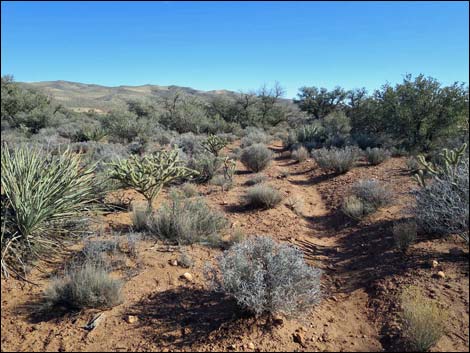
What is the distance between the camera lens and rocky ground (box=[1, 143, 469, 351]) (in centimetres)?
316

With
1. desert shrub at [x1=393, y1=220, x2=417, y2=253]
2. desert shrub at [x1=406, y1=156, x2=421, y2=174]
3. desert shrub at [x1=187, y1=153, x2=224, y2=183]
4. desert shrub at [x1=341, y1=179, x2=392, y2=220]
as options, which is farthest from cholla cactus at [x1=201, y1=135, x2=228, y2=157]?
desert shrub at [x1=393, y1=220, x2=417, y2=253]

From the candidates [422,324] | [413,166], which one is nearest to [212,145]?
[413,166]

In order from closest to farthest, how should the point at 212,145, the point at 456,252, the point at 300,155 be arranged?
the point at 456,252 < the point at 212,145 < the point at 300,155

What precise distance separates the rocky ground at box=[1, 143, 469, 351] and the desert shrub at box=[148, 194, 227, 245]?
231 millimetres

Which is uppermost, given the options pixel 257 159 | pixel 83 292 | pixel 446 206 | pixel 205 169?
pixel 257 159

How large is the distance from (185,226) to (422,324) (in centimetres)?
348

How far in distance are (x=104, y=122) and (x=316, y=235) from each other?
52.0 ft

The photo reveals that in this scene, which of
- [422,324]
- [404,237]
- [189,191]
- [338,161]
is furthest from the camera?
[338,161]

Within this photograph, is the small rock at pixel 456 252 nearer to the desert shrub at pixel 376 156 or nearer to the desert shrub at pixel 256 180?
the desert shrub at pixel 256 180

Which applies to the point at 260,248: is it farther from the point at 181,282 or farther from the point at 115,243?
the point at 115,243

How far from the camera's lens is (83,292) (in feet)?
11.5

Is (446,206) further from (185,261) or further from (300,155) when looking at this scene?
(300,155)

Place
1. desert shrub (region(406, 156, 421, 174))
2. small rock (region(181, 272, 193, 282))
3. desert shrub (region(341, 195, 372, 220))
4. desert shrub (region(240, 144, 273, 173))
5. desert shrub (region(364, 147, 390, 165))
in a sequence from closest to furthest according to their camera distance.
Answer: small rock (region(181, 272, 193, 282)), desert shrub (region(341, 195, 372, 220)), desert shrub (region(406, 156, 421, 174)), desert shrub (region(364, 147, 390, 165)), desert shrub (region(240, 144, 273, 173))

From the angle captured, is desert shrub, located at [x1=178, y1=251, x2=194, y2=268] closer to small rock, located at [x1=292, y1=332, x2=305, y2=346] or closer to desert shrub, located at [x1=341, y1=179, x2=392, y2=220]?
small rock, located at [x1=292, y1=332, x2=305, y2=346]
